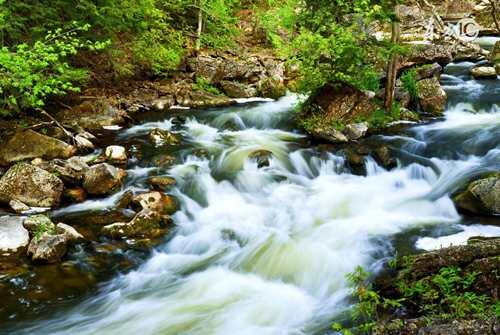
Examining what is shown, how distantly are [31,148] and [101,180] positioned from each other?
7.32 ft

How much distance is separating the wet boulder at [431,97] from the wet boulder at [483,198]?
17.3ft

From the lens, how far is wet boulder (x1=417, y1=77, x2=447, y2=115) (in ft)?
39.9

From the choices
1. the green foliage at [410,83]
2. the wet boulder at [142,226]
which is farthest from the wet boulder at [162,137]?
the green foliage at [410,83]

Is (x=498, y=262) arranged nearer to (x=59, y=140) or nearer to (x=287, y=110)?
(x=59, y=140)

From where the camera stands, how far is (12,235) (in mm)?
6625

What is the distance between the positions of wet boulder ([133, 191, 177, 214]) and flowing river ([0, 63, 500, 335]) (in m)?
0.30

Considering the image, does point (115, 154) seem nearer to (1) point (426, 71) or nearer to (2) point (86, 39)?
(2) point (86, 39)

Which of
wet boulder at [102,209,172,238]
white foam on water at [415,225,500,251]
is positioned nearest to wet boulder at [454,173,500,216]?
white foam on water at [415,225,500,251]

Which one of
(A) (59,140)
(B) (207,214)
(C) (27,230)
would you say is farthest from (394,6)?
(C) (27,230)

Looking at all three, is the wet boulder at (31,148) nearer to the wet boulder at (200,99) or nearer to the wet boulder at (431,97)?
the wet boulder at (200,99)

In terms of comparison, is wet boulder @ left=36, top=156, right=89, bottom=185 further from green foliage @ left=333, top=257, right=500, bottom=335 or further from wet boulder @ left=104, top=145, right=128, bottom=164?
green foliage @ left=333, top=257, right=500, bottom=335

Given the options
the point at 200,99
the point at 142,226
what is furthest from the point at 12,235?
the point at 200,99

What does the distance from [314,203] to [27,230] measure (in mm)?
4920

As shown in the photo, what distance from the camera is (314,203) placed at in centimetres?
843
